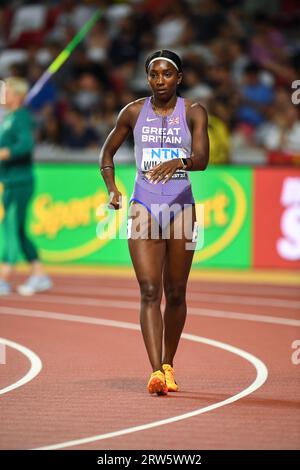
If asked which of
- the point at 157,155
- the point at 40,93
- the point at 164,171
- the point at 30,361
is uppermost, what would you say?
the point at 40,93

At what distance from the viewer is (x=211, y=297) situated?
48.4 ft

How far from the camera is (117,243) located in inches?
703

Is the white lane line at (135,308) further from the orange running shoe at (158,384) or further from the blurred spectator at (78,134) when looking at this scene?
the blurred spectator at (78,134)

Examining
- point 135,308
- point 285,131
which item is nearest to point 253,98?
point 285,131

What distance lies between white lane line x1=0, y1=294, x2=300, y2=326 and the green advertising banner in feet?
8.86

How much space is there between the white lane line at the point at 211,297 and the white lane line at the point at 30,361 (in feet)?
12.7

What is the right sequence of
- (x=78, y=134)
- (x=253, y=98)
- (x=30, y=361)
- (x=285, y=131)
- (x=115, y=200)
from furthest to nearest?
(x=78, y=134), (x=253, y=98), (x=285, y=131), (x=30, y=361), (x=115, y=200)

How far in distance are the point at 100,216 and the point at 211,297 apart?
3195 mm

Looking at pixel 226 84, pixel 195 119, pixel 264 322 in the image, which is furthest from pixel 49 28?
pixel 195 119

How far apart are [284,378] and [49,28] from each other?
48.4ft

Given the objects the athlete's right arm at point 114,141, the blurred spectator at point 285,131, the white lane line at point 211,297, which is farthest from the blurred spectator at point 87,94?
the athlete's right arm at point 114,141

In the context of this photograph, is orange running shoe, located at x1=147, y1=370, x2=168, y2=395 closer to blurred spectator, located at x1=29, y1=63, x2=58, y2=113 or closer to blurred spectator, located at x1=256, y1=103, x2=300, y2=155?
blurred spectator, located at x1=256, y1=103, x2=300, y2=155

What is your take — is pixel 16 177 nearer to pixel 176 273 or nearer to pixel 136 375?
pixel 136 375

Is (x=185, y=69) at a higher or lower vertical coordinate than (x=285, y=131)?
higher
